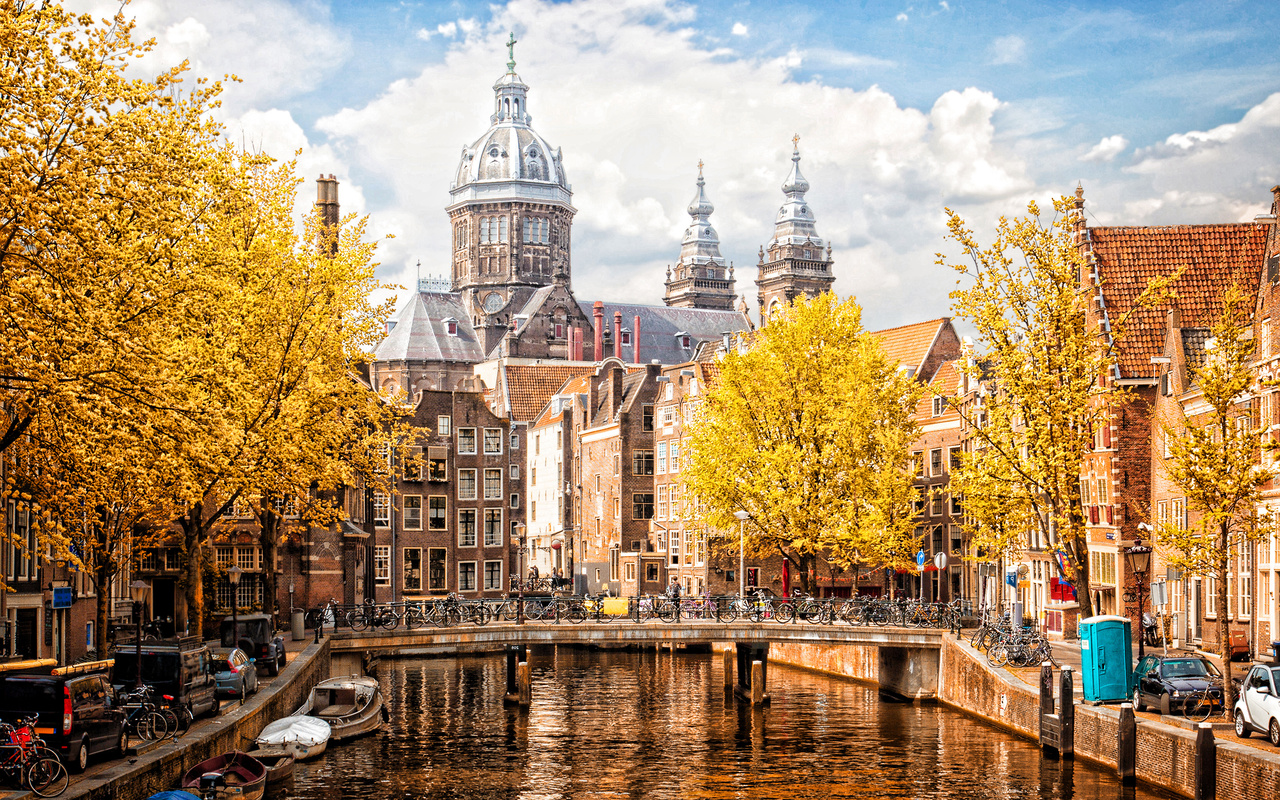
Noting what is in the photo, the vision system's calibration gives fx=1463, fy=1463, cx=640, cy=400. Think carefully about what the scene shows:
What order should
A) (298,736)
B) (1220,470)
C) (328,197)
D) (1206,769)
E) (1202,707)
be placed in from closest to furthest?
(1206,769) → (1202,707) → (1220,470) → (298,736) → (328,197)

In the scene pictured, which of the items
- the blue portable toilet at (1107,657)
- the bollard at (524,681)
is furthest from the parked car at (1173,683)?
the bollard at (524,681)

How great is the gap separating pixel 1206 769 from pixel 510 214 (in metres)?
156

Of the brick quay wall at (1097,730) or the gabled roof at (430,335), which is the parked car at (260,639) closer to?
the brick quay wall at (1097,730)

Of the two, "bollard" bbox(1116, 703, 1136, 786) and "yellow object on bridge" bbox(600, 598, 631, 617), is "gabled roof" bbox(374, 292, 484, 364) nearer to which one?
"yellow object on bridge" bbox(600, 598, 631, 617)

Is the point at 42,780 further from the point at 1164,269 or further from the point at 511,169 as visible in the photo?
the point at 511,169

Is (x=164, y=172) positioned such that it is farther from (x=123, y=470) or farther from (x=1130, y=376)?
(x=1130, y=376)

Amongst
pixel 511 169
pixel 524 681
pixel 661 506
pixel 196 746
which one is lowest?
pixel 524 681

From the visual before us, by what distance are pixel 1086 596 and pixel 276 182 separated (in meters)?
28.4

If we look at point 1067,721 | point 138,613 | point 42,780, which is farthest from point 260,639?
point 1067,721

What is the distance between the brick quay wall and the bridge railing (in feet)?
8.22

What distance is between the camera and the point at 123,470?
27.1 m

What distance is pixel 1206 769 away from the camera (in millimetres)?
28234

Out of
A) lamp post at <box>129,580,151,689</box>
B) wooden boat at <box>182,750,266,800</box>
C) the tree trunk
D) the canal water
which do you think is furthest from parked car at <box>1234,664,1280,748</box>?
lamp post at <box>129,580,151,689</box>

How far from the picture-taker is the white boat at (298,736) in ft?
117
